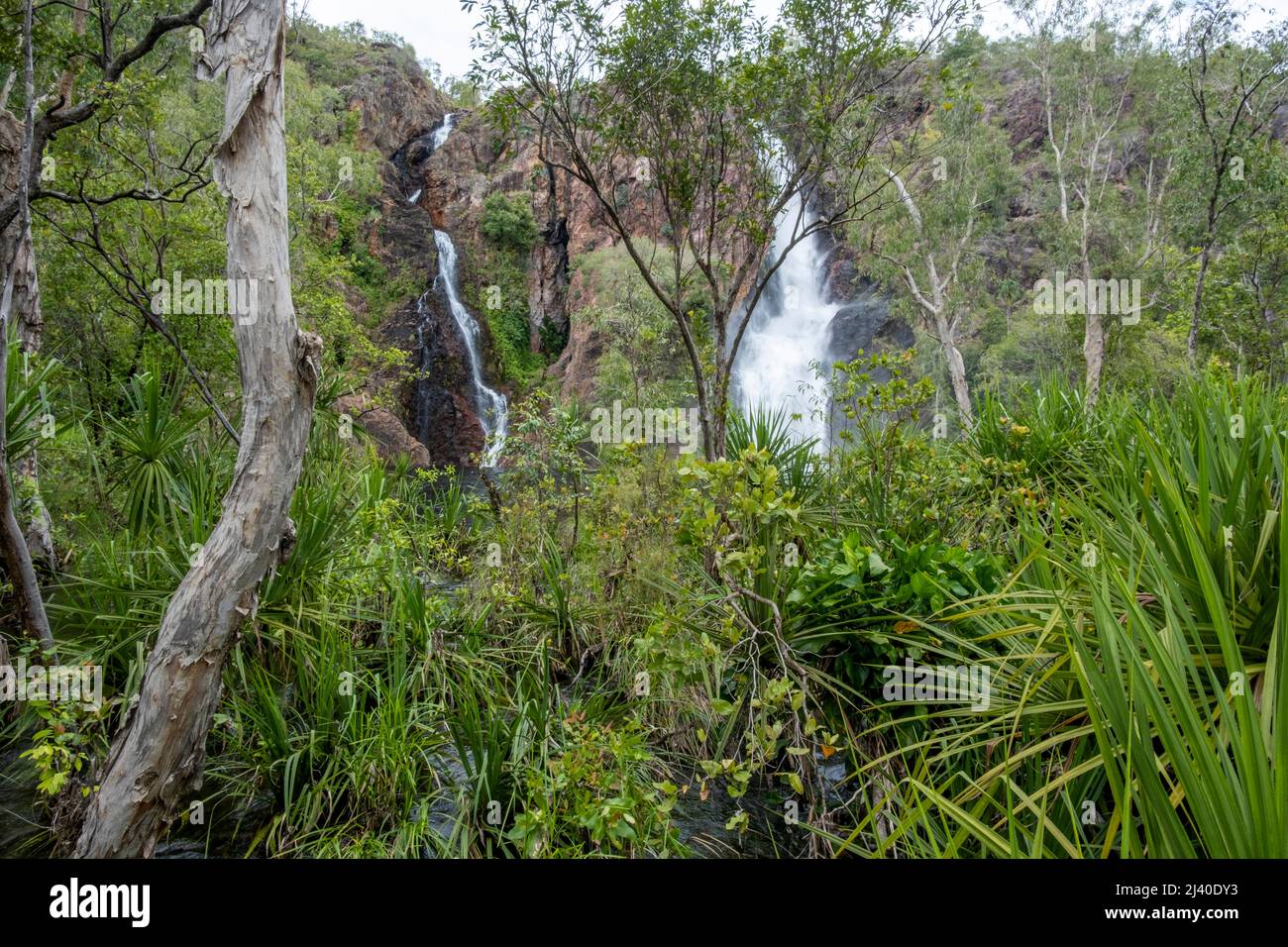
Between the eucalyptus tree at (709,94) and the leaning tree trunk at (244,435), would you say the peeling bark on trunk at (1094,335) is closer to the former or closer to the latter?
the eucalyptus tree at (709,94)

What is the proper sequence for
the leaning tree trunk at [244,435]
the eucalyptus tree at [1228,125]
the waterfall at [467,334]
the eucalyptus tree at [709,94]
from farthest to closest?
the waterfall at [467,334] → the eucalyptus tree at [1228,125] → the eucalyptus tree at [709,94] → the leaning tree trunk at [244,435]

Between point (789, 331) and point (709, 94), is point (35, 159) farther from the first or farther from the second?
point (789, 331)

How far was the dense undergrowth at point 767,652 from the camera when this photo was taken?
1.76 metres

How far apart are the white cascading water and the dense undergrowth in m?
A: 13.8

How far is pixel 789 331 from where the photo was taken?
Answer: 21.8 metres

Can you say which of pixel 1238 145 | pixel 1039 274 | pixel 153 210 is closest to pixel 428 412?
pixel 153 210

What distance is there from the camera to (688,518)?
3184 mm

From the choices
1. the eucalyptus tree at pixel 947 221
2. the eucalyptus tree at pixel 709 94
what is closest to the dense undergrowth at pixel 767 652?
the eucalyptus tree at pixel 709 94

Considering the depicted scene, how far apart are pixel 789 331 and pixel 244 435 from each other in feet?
67.9

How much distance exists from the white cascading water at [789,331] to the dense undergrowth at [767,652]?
542 inches

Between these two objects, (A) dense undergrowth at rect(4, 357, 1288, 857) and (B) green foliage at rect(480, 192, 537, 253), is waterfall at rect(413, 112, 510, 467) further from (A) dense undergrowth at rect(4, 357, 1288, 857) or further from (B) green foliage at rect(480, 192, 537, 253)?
(A) dense undergrowth at rect(4, 357, 1288, 857)

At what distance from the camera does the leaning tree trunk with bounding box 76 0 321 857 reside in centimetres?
258

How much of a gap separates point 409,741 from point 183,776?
0.96 metres
